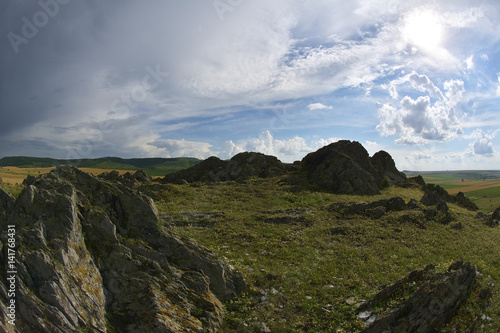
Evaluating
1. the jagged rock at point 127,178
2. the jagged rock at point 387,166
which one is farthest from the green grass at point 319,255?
the jagged rock at point 387,166

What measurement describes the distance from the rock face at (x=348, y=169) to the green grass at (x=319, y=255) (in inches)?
534

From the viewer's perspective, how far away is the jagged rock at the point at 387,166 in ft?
200

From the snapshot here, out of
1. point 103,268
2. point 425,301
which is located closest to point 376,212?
point 425,301

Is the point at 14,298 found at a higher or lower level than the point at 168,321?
higher

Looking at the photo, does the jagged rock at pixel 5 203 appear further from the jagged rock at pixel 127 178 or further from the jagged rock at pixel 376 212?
the jagged rock at pixel 127 178

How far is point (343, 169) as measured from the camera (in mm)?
48812

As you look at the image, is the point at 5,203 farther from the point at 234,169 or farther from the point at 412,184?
the point at 412,184

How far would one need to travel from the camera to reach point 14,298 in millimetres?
7586

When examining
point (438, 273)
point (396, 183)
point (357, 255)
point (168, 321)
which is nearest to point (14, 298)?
point (168, 321)

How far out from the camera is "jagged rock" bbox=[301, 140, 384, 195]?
45269mm

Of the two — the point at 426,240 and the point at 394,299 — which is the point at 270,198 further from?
the point at 394,299

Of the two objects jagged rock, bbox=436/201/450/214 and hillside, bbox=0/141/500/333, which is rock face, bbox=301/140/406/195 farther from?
hillside, bbox=0/141/500/333

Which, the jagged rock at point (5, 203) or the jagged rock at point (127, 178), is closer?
the jagged rock at point (5, 203)

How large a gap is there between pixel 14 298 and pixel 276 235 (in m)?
18.6
